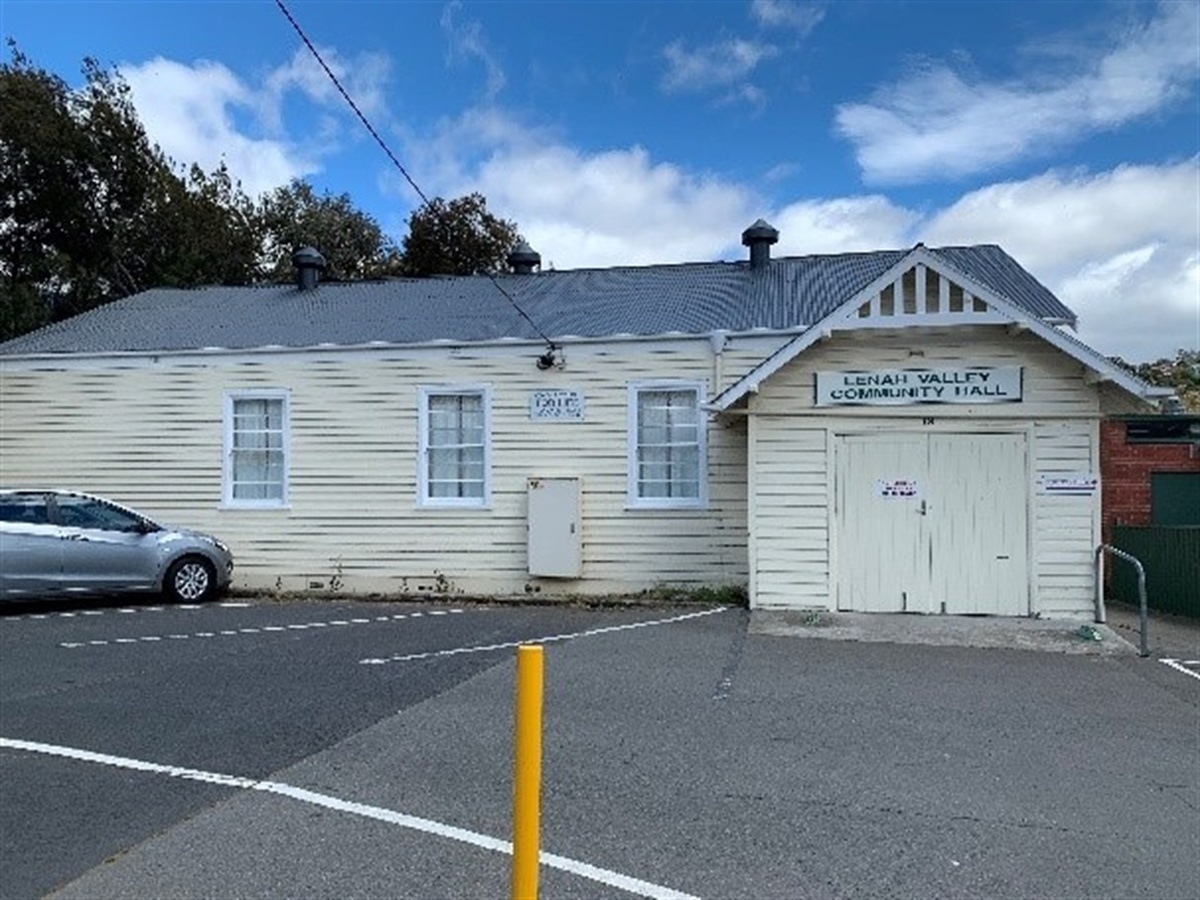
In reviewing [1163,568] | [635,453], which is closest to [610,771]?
→ [635,453]

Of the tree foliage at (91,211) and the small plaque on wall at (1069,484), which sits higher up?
the tree foliage at (91,211)

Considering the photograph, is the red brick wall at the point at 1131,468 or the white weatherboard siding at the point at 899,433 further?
the red brick wall at the point at 1131,468

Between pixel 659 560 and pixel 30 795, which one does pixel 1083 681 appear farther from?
pixel 30 795

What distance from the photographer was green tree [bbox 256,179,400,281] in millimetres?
36750

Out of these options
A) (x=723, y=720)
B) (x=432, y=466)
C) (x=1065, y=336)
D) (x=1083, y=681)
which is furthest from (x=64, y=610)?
(x=1065, y=336)

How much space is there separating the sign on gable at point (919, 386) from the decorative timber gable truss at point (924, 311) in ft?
1.87

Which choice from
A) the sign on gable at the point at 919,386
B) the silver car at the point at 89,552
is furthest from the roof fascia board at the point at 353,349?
the silver car at the point at 89,552

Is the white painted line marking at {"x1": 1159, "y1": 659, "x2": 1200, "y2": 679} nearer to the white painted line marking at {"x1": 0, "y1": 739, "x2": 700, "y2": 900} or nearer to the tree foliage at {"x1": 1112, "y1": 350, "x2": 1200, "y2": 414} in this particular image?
the white painted line marking at {"x1": 0, "y1": 739, "x2": 700, "y2": 900}

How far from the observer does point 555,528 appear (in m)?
14.0

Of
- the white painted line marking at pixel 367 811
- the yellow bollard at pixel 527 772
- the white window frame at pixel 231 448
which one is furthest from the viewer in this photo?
the white window frame at pixel 231 448

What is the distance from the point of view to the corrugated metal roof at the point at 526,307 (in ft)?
48.5

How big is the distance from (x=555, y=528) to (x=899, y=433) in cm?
481

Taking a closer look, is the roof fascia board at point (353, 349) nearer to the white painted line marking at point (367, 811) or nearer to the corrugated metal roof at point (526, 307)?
the corrugated metal roof at point (526, 307)

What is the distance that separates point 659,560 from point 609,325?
11.7ft
